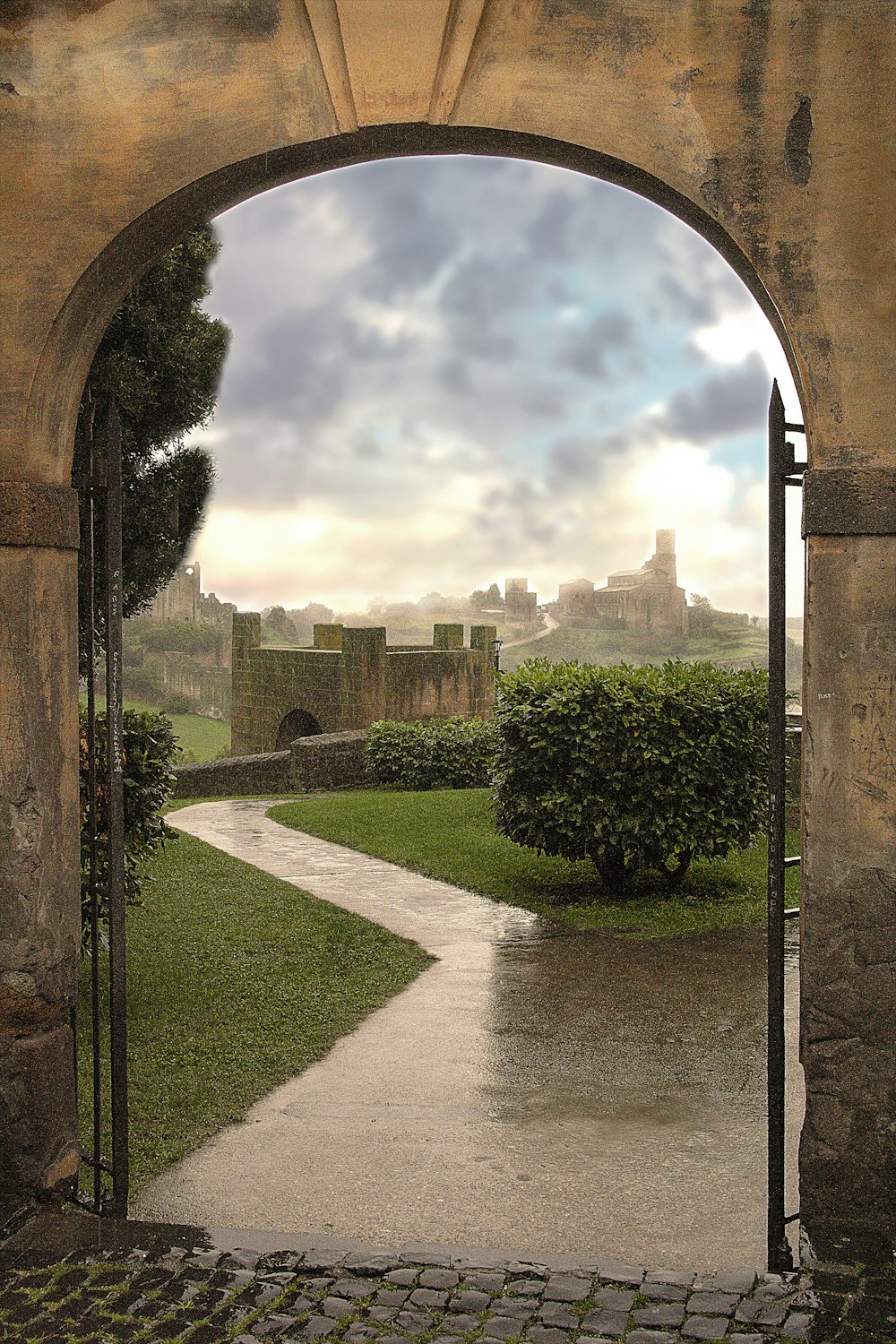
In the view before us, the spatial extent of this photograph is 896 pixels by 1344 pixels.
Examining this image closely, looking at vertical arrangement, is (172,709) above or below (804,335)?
below

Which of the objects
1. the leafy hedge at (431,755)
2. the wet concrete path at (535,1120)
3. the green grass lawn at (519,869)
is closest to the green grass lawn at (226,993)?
the wet concrete path at (535,1120)

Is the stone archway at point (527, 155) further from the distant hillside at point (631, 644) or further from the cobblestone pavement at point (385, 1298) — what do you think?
the distant hillside at point (631, 644)

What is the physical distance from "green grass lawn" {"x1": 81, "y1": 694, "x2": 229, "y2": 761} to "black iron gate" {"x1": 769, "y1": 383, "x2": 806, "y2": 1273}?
2825 centimetres

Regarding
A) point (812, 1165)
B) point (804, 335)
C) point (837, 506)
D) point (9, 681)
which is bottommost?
point (812, 1165)

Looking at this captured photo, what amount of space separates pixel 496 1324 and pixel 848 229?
3.22 meters

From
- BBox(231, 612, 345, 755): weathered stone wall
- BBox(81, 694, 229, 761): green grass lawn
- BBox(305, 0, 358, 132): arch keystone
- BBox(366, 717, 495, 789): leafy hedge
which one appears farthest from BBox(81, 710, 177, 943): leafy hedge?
BBox(81, 694, 229, 761): green grass lawn

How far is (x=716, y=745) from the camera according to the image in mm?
9195

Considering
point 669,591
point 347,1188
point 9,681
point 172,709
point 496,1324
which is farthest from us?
point 172,709

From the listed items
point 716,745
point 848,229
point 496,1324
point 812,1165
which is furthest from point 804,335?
point 716,745

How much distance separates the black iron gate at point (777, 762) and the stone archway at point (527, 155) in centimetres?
9

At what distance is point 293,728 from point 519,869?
14.5 m

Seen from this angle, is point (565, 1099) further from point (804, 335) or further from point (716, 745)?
point (716, 745)

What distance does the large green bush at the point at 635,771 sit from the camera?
906 cm

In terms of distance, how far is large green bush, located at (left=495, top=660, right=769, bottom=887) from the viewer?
29.7 feet
